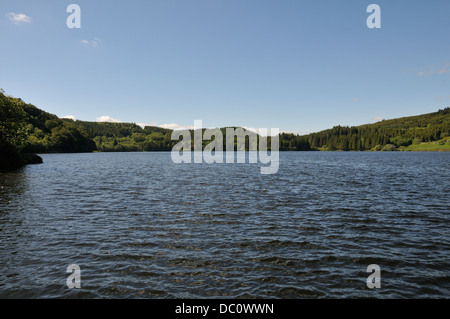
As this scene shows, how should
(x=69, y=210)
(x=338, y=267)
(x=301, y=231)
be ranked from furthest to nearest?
(x=69, y=210)
(x=301, y=231)
(x=338, y=267)

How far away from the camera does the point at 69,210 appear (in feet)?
85.6

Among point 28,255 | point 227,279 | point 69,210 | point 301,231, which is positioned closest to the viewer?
point 227,279

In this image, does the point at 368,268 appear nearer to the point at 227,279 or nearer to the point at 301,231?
the point at 301,231

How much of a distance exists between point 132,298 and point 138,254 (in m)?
4.66

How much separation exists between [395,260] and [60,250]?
19538mm

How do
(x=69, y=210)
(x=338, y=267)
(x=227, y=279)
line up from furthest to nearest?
→ 1. (x=69, y=210)
2. (x=338, y=267)
3. (x=227, y=279)

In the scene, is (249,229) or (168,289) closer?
(168,289)

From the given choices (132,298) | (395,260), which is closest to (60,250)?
(132,298)
